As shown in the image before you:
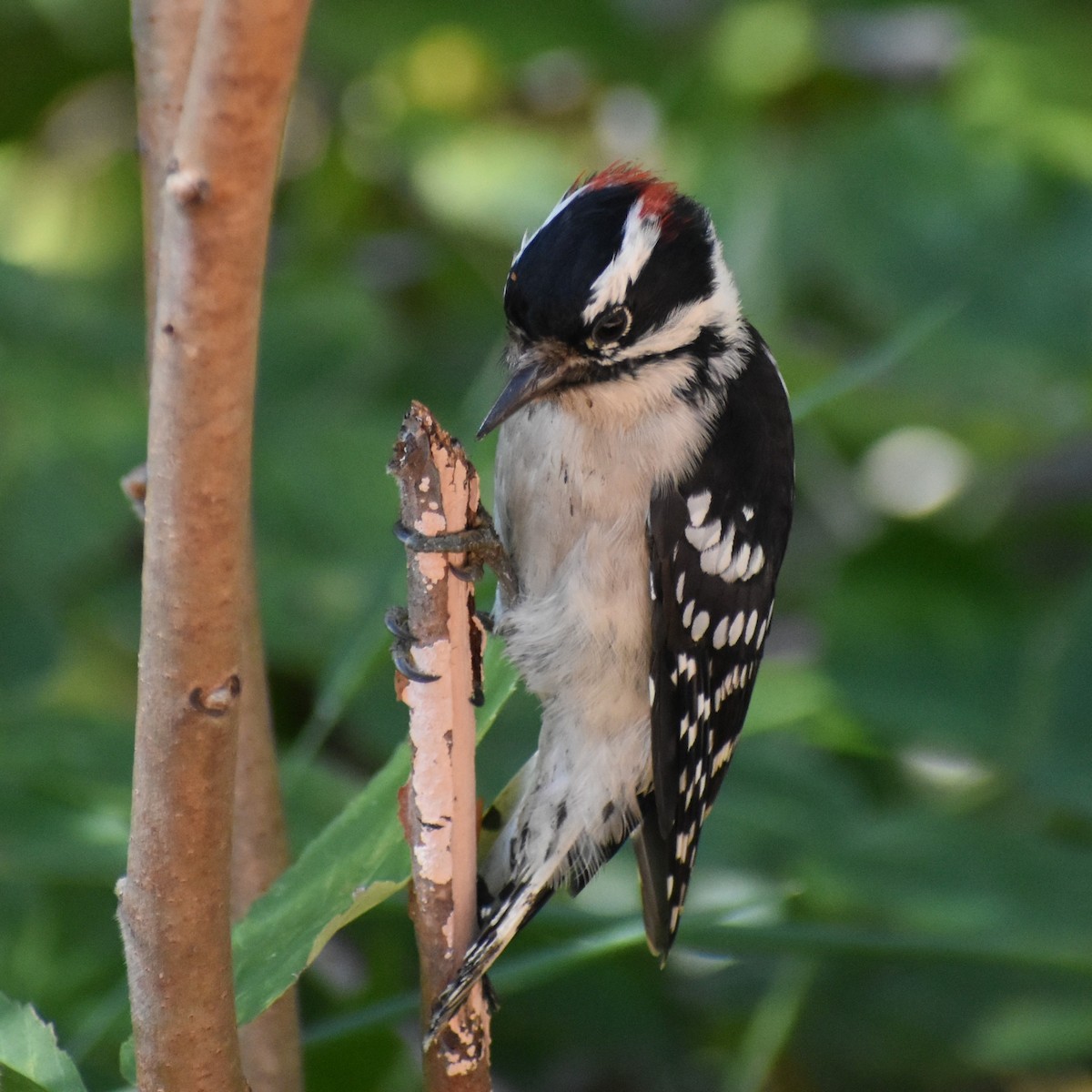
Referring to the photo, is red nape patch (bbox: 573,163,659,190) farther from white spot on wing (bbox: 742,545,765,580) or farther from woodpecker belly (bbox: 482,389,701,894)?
white spot on wing (bbox: 742,545,765,580)

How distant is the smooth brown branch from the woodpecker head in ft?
0.65

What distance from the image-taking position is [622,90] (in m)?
3.16

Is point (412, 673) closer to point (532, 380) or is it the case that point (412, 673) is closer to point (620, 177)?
point (532, 380)

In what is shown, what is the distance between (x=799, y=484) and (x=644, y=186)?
152 cm

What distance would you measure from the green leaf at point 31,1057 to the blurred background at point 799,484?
271 millimetres

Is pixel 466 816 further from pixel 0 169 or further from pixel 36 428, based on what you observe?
pixel 0 169

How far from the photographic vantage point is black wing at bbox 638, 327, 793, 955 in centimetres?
152

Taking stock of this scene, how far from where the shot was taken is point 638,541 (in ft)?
Result: 5.08

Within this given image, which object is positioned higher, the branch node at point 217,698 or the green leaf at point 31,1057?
the branch node at point 217,698

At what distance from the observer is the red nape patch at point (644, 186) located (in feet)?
4.97

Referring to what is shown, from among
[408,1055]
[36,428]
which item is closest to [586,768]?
[408,1055]

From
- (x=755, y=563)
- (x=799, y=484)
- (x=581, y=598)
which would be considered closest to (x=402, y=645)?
(x=581, y=598)

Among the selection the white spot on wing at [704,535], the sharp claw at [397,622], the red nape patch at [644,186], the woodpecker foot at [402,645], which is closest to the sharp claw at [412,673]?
the woodpecker foot at [402,645]

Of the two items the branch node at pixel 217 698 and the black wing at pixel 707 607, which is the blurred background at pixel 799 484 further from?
the branch node at pixel 217 698
